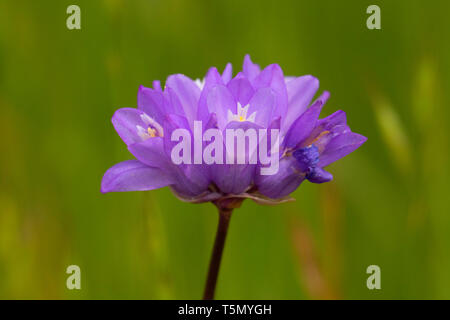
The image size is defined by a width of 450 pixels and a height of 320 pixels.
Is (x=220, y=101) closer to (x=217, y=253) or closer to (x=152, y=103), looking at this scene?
(x=152, y=103)

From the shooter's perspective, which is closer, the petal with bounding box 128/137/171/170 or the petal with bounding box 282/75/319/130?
the petal with bounding box 128/137/171/170

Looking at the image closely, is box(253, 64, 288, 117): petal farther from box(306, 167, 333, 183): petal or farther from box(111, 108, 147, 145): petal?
box(111, 108, 147, 145): petal

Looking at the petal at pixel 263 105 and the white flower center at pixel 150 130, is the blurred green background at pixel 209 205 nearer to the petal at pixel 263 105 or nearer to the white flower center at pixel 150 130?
the white flower center at pixel 150 130

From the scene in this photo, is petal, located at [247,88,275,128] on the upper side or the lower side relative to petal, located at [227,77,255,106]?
lower

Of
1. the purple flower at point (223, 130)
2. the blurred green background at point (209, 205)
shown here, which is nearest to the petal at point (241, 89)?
the purple flower at point (223, 130)

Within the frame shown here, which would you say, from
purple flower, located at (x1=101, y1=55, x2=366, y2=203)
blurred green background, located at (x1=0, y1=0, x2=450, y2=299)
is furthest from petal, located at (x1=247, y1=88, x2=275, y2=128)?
blurred green background, located at (x1=0, y1=0, x2=450, y2=299)

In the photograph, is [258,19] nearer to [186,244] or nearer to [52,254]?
[186,244]
